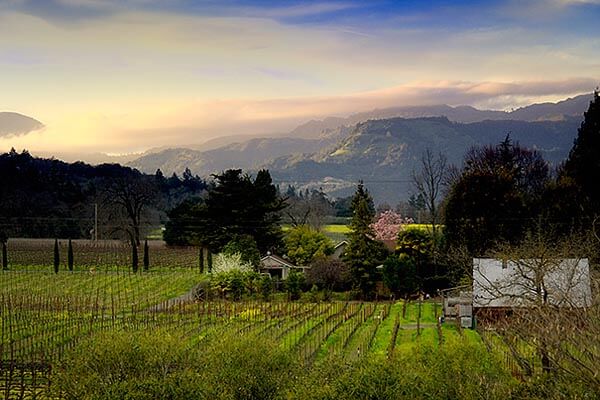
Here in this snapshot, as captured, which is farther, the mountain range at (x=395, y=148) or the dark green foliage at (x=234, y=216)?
the mountain range at (x=395, y=148)

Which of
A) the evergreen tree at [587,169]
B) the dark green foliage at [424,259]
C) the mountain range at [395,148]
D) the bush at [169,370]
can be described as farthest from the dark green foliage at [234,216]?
the mountain range at [395,148]

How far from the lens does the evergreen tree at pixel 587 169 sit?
3091 centimetres

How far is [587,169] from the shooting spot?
105ft

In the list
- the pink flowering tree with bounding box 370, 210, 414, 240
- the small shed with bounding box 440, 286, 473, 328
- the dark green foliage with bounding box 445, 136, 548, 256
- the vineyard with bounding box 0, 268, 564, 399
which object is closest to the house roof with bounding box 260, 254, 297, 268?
the vineyard with bounding box 0, 268, 564, 399

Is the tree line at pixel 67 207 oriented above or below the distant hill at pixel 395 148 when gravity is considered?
below

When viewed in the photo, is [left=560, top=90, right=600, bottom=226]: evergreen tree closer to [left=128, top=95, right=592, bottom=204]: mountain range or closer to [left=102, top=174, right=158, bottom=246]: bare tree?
[left=102, top=174, right=158, bottom=246]: bare tree

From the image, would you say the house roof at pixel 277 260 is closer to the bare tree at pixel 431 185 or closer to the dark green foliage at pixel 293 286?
the dark green foliage at pixel 293 286

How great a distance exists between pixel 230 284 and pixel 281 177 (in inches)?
4329

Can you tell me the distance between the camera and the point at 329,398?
10.4 meters

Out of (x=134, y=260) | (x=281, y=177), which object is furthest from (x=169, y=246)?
(x=281, y=177)

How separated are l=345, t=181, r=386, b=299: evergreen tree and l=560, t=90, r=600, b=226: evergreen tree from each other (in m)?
8.06

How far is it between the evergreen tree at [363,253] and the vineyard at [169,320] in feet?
10.7

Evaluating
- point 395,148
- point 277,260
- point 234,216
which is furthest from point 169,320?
point 395,148

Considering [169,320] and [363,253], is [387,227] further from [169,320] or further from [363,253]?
[169,320]
